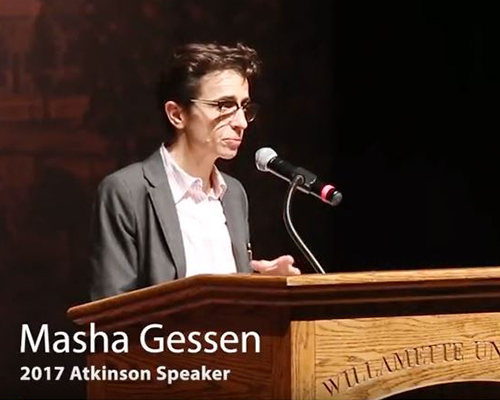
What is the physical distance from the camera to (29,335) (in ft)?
9.98

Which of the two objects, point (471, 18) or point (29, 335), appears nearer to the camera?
point (29, 335)

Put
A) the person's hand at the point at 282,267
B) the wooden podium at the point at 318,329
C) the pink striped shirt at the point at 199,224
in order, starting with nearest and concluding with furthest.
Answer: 1. the wooden podium at the point at 318,329
2. the person's hand at the point at 282,267
3. the pink striped shirt at the point at 199,224

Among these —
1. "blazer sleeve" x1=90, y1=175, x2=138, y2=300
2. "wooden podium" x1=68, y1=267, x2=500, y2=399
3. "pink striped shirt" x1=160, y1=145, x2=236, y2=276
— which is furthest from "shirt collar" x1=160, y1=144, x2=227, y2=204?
"wooden podium" x1=68, y1=267, x2=500, y2=399

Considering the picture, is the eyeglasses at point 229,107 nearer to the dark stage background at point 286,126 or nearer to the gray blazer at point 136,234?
the gray blazer at point 136,234

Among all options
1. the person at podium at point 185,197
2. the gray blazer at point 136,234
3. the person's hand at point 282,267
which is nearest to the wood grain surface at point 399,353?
the person's hand at point 282,267

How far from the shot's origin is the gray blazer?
267cm

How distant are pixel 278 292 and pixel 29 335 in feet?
3.76

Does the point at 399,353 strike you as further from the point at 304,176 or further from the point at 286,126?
the point at 286,126

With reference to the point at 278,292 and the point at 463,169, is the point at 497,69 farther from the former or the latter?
the point at 278,292

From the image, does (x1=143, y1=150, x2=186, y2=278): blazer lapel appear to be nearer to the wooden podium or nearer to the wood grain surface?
the wooden podium

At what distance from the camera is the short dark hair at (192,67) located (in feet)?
9.40

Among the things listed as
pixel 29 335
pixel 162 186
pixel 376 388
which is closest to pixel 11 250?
pixel 29 335

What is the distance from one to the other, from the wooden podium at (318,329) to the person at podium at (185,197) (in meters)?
0.43

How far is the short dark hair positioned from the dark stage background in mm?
153
